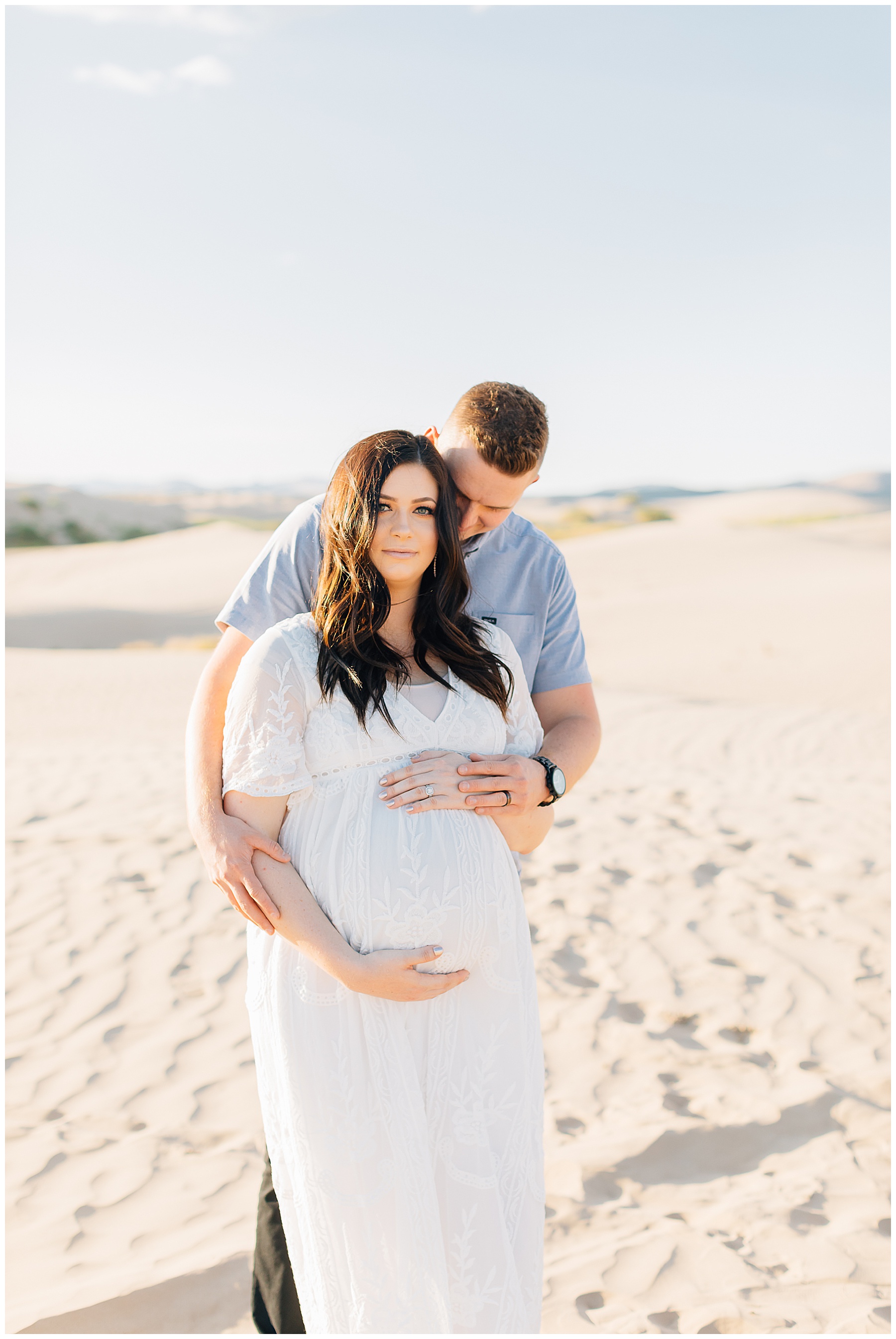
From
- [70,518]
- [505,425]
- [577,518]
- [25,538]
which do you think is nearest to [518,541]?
[505,425]

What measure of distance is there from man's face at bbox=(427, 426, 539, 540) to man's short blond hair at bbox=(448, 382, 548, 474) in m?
0.02

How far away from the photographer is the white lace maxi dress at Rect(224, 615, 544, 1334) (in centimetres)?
199

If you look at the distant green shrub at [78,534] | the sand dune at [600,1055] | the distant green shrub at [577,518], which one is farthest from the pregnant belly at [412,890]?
the distant green shrub at [577,518]

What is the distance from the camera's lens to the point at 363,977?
1.96 meters

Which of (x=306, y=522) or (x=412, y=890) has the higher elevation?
(x=306, y=522)

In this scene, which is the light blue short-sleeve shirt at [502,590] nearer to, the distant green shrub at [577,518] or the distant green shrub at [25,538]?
the distant green shrub at [25,538]

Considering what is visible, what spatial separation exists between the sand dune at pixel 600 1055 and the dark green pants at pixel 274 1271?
31 cm

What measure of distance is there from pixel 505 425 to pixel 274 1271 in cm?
235

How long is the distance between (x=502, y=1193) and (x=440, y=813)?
84cm

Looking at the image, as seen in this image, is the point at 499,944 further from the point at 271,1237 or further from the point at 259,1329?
the point at 259,1329

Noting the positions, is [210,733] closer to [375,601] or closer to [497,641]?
[375,601]

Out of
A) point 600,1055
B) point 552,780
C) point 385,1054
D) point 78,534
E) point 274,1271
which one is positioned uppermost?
point 552,780

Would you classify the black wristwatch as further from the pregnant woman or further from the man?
the pregnant woman

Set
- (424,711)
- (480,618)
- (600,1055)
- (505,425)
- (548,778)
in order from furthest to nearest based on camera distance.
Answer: (600,1055) → (480,618) → (505,425) → (548,778) → (424,711)
